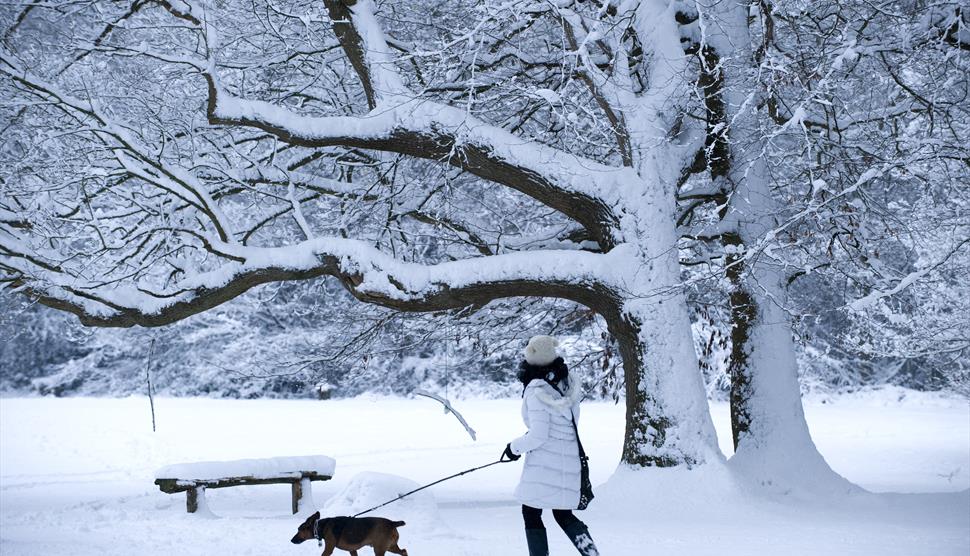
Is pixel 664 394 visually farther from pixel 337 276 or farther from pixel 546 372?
pixel 337 276

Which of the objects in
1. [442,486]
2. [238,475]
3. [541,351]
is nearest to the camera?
[541,351]

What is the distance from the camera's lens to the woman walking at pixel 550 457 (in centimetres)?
527

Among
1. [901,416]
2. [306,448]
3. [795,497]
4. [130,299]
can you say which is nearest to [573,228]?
[795,497]

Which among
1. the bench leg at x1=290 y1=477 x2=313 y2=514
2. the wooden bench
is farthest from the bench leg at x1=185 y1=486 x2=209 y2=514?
the bench leg at x1=290 y1=477 x2=313 y2=514

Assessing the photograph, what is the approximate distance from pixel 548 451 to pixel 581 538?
54 cm

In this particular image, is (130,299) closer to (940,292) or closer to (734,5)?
(734,5)

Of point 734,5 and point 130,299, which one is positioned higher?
point 734,5

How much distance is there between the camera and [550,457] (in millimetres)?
5328

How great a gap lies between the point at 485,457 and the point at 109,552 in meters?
9.95

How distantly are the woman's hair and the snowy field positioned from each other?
1.69 m

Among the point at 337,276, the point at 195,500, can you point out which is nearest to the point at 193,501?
the point at 195,500

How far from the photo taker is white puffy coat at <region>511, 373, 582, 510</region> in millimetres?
5273

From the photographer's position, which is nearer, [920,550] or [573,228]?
[920,550]

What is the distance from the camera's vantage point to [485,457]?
16344 millimetres
